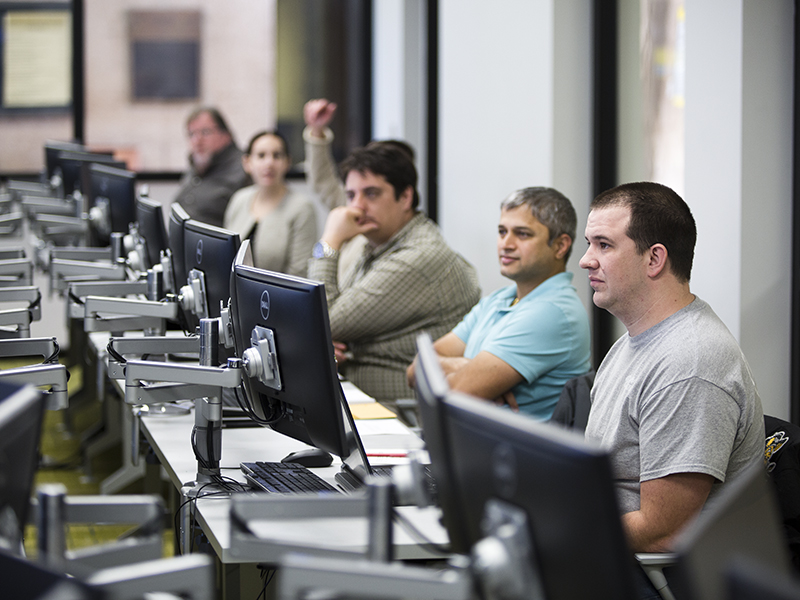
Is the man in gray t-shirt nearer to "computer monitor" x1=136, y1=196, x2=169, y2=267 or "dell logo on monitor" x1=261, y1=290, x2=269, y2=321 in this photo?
"dell logo on monitor" x1=261, y1=290, x2=269, y2=321

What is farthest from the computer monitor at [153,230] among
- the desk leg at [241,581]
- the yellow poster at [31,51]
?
the yellow poster at [31,51]

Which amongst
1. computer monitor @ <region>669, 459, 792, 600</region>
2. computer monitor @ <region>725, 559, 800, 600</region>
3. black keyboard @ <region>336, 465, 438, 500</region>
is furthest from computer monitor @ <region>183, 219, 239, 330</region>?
computer monitor @ <region>725, 559, 800, 600</region>

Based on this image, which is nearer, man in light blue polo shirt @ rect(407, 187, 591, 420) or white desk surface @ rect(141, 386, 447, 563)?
white desk surface @ rect(141, 386, 447, 563)

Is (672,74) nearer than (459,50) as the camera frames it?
Yes

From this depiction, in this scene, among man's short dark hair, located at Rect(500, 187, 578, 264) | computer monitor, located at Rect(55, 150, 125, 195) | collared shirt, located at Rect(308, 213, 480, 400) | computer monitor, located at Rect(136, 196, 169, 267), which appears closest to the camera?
man's short dark hair, located at Rect(500, 187, 578, 264)

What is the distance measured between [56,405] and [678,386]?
113 centimetres

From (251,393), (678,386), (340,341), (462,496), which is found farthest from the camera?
(340,341)

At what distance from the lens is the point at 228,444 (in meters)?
2.40

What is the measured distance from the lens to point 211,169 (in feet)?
17.4

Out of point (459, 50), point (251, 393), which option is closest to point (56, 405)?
point (251, 393)

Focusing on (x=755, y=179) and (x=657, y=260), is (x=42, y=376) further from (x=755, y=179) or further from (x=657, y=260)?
(x=755, y=179)

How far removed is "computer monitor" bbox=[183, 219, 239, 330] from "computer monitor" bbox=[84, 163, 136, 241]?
4.04 ft

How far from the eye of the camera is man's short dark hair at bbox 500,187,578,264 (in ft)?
8.99

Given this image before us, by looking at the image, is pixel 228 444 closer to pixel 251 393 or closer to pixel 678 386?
pixel 251 393
